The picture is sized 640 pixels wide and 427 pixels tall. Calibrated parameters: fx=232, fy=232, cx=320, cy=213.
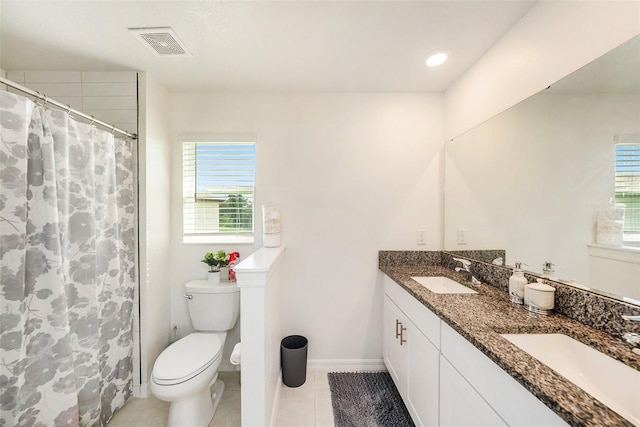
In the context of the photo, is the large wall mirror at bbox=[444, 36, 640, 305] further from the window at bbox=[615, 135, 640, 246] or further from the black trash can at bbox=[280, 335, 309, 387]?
the black trash can at bbox=[280, 335, 309, 387]

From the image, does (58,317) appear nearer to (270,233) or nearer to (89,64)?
(270,233)

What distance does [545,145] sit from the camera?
1146 millimetres

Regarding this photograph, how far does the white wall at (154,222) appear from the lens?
168 centimetres

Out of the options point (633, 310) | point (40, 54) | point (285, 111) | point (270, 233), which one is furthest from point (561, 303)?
point (40, 54)

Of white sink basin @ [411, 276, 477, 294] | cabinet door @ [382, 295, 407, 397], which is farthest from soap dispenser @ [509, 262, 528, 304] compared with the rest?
cabinet door @ [382, 295, 407, 397]

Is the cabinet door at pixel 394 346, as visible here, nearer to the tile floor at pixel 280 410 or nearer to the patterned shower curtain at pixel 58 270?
the tile floor at pixel 280 410

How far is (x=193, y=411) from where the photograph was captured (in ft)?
4.58

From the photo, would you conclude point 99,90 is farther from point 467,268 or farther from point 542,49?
point 467,268

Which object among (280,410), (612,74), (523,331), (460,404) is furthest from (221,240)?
(612,74)

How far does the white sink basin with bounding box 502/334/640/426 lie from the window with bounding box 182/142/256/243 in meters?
1.83

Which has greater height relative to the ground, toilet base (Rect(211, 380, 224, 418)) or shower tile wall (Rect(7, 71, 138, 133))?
shower tile wall (Rect(7, 71, 138, 133))

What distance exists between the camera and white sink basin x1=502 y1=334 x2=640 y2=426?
687 millimetres

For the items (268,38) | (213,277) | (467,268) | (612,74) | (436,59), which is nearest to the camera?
(612,74)

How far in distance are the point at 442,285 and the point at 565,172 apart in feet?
2.84
